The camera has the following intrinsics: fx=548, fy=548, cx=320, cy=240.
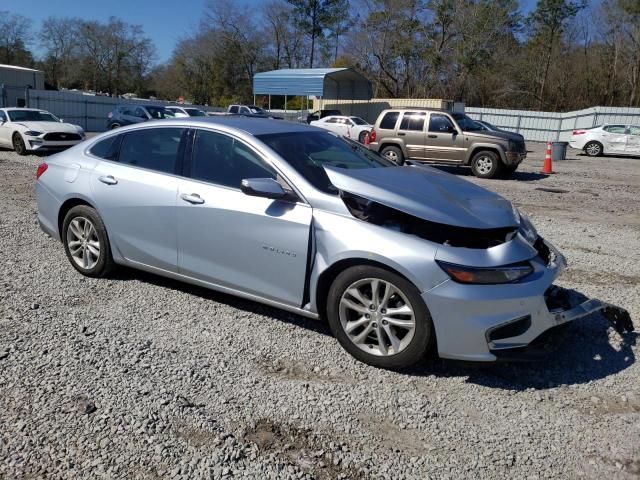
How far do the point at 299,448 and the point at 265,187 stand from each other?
5.56ft

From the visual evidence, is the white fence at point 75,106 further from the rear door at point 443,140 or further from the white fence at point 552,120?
the white fence at point 552,120

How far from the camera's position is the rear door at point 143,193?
432cm

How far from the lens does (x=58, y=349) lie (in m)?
3.69

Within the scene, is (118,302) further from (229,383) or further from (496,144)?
(496,144)

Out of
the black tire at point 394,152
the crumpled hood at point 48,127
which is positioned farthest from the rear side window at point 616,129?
the crumpled hood at point 48,127

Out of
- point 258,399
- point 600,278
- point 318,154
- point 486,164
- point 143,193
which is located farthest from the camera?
point 486,164

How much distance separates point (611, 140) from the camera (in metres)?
22.9

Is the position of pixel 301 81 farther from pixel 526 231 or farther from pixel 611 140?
pixel 526 231

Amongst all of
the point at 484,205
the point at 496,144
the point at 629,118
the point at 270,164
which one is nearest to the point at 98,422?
the point at 270,164

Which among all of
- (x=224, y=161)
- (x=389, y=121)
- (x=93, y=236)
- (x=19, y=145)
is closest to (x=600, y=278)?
(x=224, y=161)

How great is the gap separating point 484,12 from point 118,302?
159 ft

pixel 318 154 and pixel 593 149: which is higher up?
pixel 593 149

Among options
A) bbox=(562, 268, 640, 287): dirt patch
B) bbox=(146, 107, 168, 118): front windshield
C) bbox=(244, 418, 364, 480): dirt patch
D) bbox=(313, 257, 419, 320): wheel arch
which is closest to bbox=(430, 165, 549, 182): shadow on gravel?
bbox=(562, 268, 640, 287): dirt patch

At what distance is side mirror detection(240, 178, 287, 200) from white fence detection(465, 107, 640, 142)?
3269 centimetres
